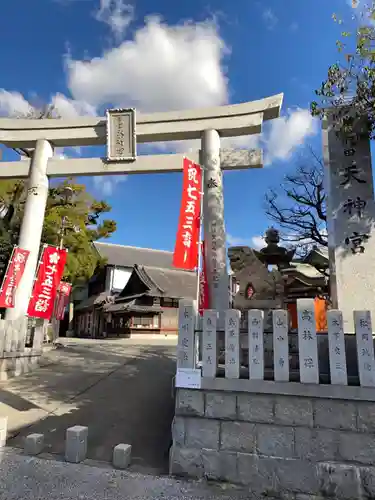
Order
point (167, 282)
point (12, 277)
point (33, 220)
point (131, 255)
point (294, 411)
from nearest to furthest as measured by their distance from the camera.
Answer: point (294, 411), point (12, 277), point (33, 220), point (167, 282), point (131, 255)

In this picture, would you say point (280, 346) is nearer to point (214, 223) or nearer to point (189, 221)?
point (189, 221)

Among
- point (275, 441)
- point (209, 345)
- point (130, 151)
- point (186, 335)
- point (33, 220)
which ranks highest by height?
point (130, 151)

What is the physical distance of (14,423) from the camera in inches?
218

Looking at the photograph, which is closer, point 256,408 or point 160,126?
point 256,408

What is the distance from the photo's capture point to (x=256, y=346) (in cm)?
412

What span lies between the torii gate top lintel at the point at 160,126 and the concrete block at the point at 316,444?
6.77 m

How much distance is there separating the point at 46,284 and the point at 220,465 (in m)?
6.99

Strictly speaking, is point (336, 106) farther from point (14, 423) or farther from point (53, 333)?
point (53, 333)

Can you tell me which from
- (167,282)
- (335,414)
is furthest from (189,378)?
(167,282)

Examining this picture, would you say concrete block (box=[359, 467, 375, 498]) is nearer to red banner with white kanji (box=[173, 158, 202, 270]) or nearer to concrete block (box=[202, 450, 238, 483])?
concrete block (box=[202, 450, 238, 483])

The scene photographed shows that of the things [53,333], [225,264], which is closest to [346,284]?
[225,264]

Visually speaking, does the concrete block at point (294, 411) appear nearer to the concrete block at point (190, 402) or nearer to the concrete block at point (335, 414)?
the concrete block at point (335, 414)

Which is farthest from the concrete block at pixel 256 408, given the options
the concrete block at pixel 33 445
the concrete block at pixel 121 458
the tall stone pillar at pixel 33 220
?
the tall stone pillar at pixel 33 220

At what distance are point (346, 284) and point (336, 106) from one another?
2.87 meters
